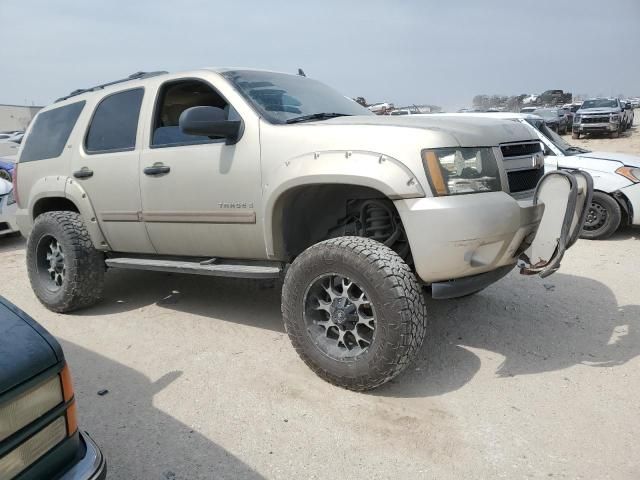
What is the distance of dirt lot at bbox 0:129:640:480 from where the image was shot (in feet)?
7.79

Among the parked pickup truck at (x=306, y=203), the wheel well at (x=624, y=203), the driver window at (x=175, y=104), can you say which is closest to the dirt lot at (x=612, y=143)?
the wheel well at (x=624, y=203)

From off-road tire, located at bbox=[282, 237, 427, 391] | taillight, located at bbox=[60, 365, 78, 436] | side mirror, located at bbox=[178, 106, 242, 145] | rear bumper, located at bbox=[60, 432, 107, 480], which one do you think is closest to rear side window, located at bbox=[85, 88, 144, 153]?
side mirror, located at bbox=[178, 106, 242, 145]

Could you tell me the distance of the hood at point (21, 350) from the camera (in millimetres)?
1515

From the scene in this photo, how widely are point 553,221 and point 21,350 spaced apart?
2678mm

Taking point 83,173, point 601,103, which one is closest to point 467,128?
point 83,173

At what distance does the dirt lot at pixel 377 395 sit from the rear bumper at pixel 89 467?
62cm

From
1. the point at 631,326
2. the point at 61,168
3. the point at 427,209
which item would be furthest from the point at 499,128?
the point at 61,168

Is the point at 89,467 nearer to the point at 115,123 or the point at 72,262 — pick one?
the point at 72,262

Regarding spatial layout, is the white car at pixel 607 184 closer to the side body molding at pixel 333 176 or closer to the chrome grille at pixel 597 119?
the side body molding at pixel 333 176

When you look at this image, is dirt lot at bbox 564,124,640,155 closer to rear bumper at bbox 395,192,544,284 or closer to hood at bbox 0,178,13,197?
rear bumper at bbox 395,192,544,284

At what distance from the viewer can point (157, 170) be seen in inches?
146

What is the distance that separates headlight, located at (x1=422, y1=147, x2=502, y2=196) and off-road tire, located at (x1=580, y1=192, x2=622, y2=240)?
4287 millimetres

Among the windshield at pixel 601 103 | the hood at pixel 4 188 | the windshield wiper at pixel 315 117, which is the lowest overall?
the hood at pixel 4 188

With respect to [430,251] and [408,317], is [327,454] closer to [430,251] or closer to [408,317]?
[408,317]
